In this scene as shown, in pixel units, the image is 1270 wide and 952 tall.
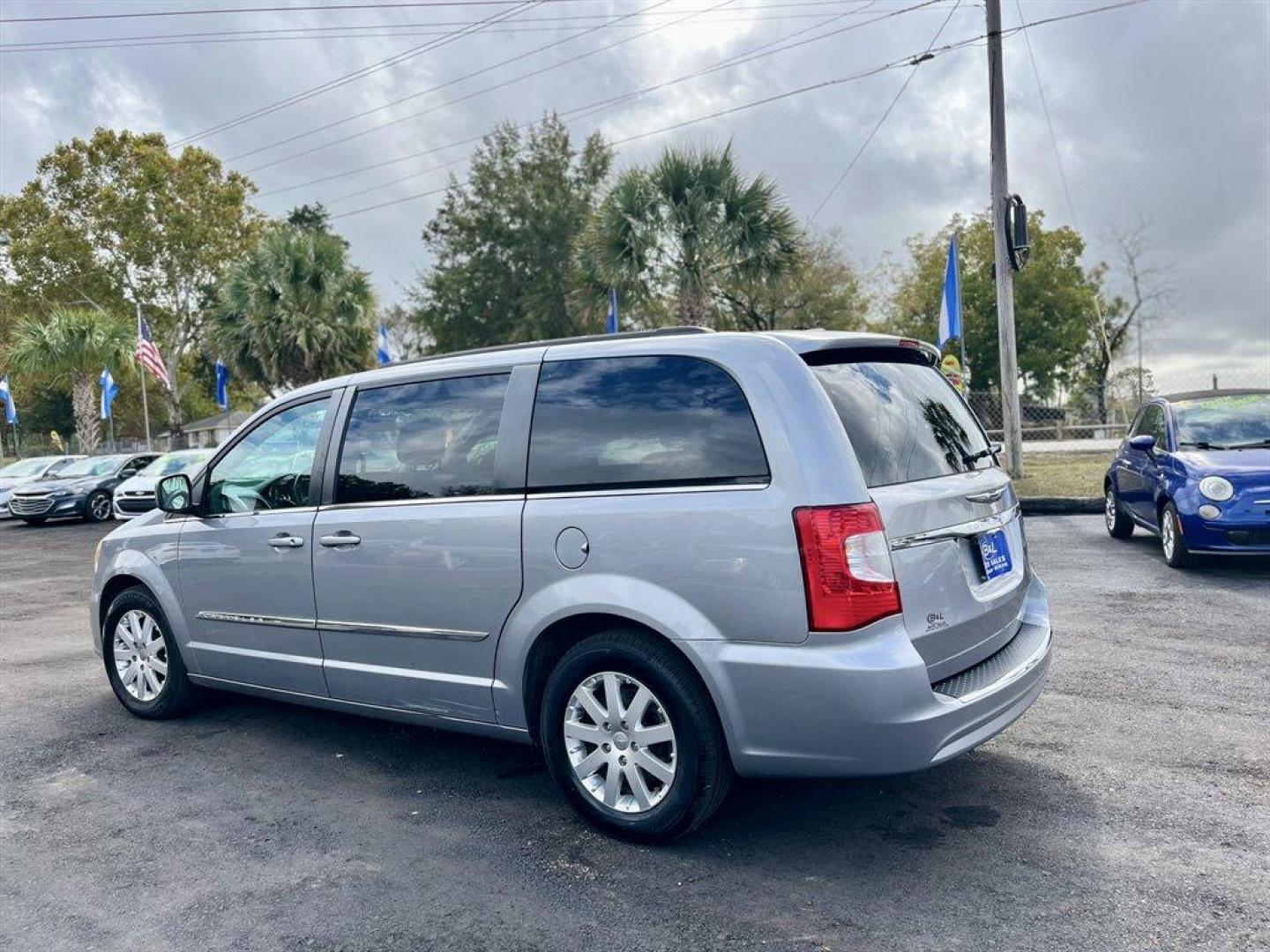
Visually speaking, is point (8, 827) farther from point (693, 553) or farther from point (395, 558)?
point (693, 553)

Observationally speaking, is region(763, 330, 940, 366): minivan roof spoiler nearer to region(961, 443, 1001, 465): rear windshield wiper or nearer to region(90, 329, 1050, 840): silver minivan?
region(90, 329, 1050, 840): silver minivan

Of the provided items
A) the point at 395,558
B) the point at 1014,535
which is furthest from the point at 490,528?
the point at 1014,535

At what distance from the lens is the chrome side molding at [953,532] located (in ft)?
11.1

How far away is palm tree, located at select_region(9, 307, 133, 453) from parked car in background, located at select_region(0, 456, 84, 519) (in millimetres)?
8863

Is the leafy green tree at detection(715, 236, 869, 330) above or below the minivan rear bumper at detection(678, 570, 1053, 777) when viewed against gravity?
above

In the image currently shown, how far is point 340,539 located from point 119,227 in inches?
1838

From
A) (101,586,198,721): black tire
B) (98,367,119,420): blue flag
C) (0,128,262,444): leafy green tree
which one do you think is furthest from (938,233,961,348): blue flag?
(0,128,262,444): leafy green tree

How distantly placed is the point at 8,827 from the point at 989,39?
57.6 feet

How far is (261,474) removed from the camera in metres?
4.99

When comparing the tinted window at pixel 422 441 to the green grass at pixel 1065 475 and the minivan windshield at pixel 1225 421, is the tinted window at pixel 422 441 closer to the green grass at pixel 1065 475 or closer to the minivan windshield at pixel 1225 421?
the minivan windshield at pixel 1225 421

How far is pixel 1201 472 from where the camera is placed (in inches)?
334

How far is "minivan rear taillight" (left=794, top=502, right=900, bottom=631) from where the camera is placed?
3.25 m

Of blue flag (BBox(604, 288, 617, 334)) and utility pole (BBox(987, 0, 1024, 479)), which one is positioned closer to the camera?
utility pole (BBox(987, 0, 1024, 479))

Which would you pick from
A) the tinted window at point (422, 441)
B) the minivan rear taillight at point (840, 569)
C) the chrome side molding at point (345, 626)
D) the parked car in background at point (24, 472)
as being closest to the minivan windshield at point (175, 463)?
the parked car in background at point (24, 472)
